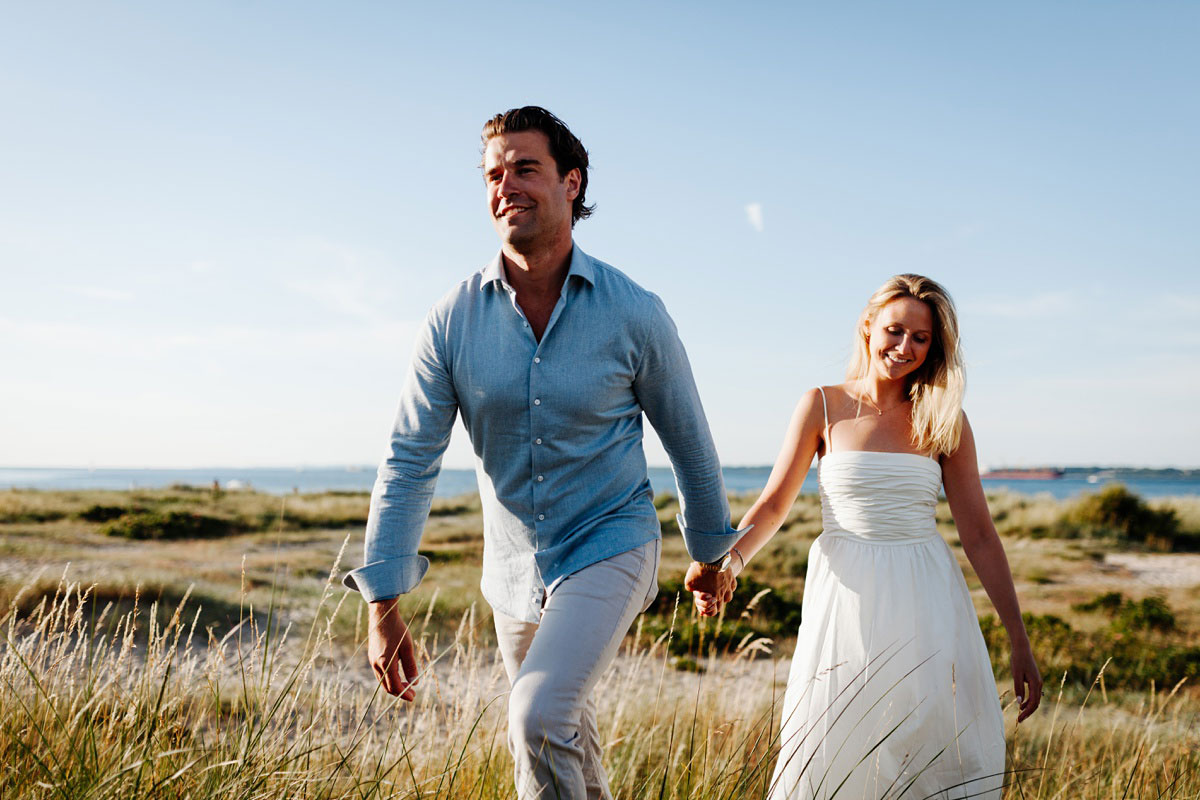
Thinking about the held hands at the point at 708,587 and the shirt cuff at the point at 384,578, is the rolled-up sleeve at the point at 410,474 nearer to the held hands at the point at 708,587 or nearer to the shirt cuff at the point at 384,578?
the shirt cuff at the point at 384,578

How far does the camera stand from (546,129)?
2.82m

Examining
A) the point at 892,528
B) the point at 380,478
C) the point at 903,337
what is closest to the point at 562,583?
the point at 380,478

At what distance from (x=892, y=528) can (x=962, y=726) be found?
75 centimetres

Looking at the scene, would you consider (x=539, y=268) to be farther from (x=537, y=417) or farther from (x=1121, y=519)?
(x=1121, y=519)

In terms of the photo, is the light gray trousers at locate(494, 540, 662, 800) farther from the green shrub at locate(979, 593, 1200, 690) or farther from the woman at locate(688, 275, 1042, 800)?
the green shrub at locate(979, 593, 1200, 690)

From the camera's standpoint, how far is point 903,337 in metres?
3.40

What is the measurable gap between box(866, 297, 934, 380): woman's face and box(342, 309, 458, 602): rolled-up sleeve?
1.78 m

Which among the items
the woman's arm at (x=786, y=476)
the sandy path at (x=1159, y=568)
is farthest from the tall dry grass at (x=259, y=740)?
the sandy path at (x=1159, y=568)

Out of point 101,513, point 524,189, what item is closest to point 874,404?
point 524,189

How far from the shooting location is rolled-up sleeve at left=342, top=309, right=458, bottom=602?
267 cm

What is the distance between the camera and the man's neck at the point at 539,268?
9.14 feet

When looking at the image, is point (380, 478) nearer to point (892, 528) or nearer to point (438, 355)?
point (438, 355)

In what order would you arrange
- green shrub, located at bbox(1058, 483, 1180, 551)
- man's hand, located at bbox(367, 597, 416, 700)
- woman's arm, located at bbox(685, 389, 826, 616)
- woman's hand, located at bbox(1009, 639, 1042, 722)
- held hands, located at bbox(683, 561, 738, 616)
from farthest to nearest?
green shrub, located at bbox(1058, 483, 1180, 551), woman's arm, located at bbox(685, 389, 826, 616), held hands, located at bbox(683, 561, 738, 616), woman's hand, located at bbox(1009, 639, 1042, 722), man's hand, located at bbox(367, 597, 416, 700)

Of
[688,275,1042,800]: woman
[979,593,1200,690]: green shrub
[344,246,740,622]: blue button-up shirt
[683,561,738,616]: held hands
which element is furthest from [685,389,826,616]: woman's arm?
[979,593,1200,690]: green shrub
